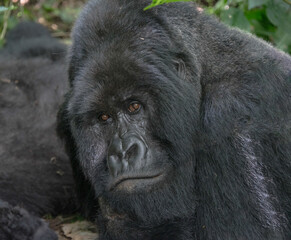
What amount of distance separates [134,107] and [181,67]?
452mm

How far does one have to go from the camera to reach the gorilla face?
3.73 meters

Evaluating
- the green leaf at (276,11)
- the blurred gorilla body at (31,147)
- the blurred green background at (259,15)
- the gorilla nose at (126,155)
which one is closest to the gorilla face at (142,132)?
the gorilla nose at (126,155)

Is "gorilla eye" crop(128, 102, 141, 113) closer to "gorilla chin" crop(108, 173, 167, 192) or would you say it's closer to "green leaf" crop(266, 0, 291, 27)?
"gorilla chin" crop(108, 173, 167, 192)

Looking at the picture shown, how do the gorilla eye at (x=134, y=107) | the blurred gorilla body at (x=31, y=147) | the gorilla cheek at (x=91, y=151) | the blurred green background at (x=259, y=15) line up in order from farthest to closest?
the blurred green background at (x=259, y=15) → the blurred gorilla body at (x=31, y=147) → the gorilla cheek at (x=91, y=151) → the gorilla eye at (x=134, y=107)

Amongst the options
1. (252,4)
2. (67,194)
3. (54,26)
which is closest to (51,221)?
(67,194)

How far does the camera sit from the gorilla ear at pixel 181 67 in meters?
3.95

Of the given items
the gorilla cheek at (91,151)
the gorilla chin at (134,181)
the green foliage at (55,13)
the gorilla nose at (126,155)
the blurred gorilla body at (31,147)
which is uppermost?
the gorilla nose at (126,155)

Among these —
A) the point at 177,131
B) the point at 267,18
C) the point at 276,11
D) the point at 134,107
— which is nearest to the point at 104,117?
the point at 134,107

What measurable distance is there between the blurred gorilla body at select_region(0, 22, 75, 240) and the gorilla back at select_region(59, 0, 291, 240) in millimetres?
957

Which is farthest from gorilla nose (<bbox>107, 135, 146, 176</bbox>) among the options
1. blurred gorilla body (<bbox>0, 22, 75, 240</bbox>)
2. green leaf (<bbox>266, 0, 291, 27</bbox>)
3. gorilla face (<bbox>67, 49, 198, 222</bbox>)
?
green leaf (<bbox>266, 0, 291, 27</bbox>)

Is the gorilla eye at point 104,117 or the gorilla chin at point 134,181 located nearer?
the gorilla chin at point 134,181

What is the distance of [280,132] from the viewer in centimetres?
380

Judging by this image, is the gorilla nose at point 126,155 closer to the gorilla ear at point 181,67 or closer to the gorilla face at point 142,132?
the gorilla face at point 142,132

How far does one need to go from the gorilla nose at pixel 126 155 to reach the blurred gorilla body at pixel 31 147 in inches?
47.6
